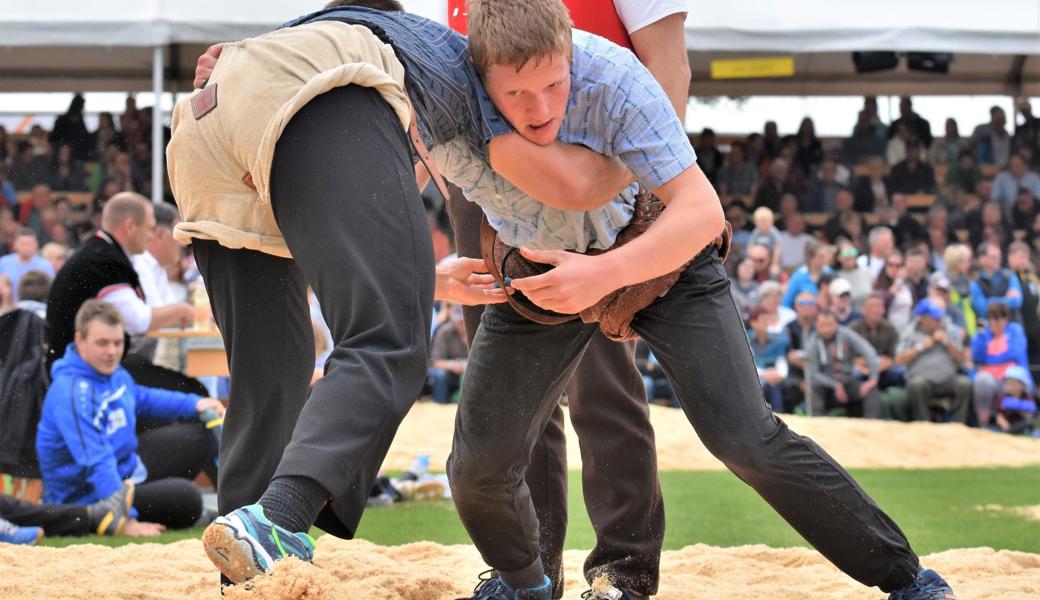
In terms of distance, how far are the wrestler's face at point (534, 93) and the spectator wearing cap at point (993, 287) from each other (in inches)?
410

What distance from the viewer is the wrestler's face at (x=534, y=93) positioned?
257cm

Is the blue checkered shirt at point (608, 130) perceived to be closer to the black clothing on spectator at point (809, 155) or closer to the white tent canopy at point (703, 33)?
the white tent canopy at point (703, 33)

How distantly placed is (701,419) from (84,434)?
381cm

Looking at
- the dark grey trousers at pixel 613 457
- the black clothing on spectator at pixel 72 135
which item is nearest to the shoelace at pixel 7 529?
the dark grey trousers at pixel 613 457

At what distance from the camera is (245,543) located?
204cm

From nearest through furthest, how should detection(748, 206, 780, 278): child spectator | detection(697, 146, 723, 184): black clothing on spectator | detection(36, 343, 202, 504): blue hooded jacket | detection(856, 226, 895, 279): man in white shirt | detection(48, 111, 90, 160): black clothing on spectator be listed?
1. detection(36, 343, 202, 504): blue hooded jacket
2. detection(856, 226, 895, 279): man in white shirt
3. detection(748, 206, 780, 278): child spectator
4. detection(48, 111, 90, 160): black clothing on spectator
5. detection(697, 146, 723, 184): black clothing on spectator

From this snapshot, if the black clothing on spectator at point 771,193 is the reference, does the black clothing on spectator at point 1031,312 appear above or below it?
below

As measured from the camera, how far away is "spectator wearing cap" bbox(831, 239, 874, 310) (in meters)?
12.2

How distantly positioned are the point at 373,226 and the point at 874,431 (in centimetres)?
822

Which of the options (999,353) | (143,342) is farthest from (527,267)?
(999,353)

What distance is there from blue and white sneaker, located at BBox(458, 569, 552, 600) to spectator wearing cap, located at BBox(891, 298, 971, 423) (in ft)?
26.9

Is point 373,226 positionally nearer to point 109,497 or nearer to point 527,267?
point 527,267

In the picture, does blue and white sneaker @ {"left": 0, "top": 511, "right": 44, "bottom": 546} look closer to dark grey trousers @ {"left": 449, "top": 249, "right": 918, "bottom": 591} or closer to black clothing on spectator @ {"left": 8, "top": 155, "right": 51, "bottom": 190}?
dark grey trousers @ {"left": 449, "top": 249, "right": 918, "bottom": 591}

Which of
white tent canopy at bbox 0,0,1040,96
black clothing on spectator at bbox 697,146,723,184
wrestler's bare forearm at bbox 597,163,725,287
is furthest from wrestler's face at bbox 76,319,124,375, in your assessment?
black clothing on spectator at bbox 697,146,723,184
